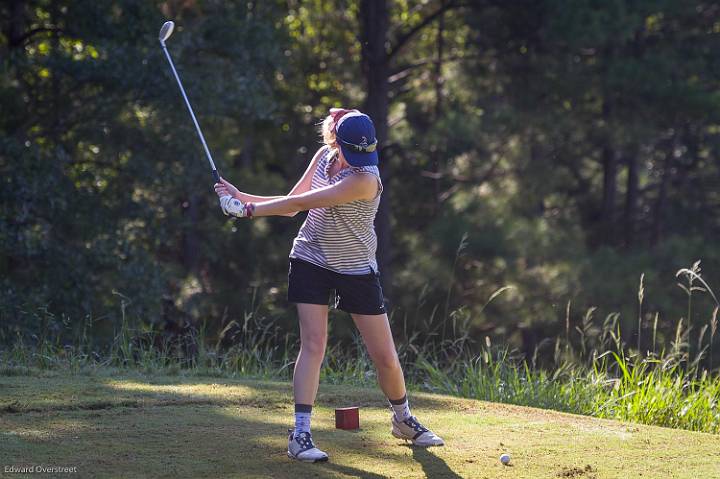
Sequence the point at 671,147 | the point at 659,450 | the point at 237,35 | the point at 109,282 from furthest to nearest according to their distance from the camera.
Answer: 1. the point at 671,147
2. the point at 237,35
3. the point at 109,282
4. the point at 659,450

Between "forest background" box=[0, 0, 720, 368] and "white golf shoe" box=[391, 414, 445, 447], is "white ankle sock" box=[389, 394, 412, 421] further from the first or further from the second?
"forest background" box=[0, 0, 720, 368]

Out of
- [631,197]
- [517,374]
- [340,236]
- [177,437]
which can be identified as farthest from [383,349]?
[631,197]

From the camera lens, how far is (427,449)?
16.0ft

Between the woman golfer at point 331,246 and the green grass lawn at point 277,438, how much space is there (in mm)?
351

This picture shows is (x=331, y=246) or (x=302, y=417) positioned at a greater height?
(x=331, y=246)

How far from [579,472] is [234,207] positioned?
193cm

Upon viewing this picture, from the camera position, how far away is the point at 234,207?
4492mm

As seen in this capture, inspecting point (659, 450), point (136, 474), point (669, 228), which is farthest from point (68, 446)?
point (669, 228)

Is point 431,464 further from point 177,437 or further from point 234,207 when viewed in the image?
point 234,207

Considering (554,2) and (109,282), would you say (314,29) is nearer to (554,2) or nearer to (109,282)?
(554,2)

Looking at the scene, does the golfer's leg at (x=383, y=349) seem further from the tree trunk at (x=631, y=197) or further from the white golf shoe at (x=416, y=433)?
the tree trunk at (x=631, y=197)

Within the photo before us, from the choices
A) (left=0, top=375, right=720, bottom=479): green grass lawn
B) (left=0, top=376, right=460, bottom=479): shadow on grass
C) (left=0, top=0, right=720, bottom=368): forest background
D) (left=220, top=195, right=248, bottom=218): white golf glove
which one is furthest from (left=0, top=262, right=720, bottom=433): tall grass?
(left=0, top=0, right=720, bottom=368): forest background

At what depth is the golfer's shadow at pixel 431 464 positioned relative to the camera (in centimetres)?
445

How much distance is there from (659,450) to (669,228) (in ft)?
60.6
